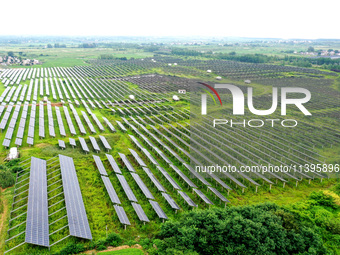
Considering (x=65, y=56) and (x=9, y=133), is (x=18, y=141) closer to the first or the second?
(x=9, y=133)

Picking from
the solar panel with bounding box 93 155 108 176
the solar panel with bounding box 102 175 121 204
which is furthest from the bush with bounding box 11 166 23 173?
the solar panel with bounding box 102 175 121 204

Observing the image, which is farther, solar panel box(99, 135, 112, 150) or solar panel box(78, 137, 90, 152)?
solar panel box(99, 135, 112, 150)

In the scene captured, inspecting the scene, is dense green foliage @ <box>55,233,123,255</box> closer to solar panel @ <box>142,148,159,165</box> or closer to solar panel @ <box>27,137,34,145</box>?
solar panel @ <box>142,148,159,165</box>

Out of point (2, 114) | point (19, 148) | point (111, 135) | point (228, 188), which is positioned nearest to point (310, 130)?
point (228, 188)

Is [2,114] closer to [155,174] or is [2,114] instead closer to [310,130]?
[155,174]

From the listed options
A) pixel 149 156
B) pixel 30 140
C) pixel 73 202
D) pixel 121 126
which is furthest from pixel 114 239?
pixel 121 126
